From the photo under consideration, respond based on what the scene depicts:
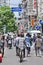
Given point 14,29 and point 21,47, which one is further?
point 14,29

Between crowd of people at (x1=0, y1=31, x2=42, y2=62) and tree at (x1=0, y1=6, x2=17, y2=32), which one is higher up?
crowd of people at (x1=0, y1=31, x2=42, y2=62)

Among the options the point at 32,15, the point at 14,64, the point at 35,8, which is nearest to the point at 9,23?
the point at 32,15

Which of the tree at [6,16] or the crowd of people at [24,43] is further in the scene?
the tree at [6,16]

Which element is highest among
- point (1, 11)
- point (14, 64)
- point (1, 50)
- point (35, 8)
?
point (14, 64)

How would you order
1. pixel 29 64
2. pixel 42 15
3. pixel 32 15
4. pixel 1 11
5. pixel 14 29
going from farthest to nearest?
pixel 14 29
pixel 1 11
pixel 32 15
pixel 42 15
pixel 29 64

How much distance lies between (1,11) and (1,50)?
269 ft

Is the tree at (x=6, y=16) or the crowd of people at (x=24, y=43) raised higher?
the crowd of people at (x=24, y=43)

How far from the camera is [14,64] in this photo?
1948cm

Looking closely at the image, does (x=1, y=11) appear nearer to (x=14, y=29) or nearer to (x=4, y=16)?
(x=4, y=16)

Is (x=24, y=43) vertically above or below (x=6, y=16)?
above

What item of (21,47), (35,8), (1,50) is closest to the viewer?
(21,47)

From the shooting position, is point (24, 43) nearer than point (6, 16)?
Yes

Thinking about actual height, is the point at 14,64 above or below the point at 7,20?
above

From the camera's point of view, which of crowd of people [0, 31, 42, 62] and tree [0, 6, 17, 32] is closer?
crowd of people [0, 31, 42, 62]
